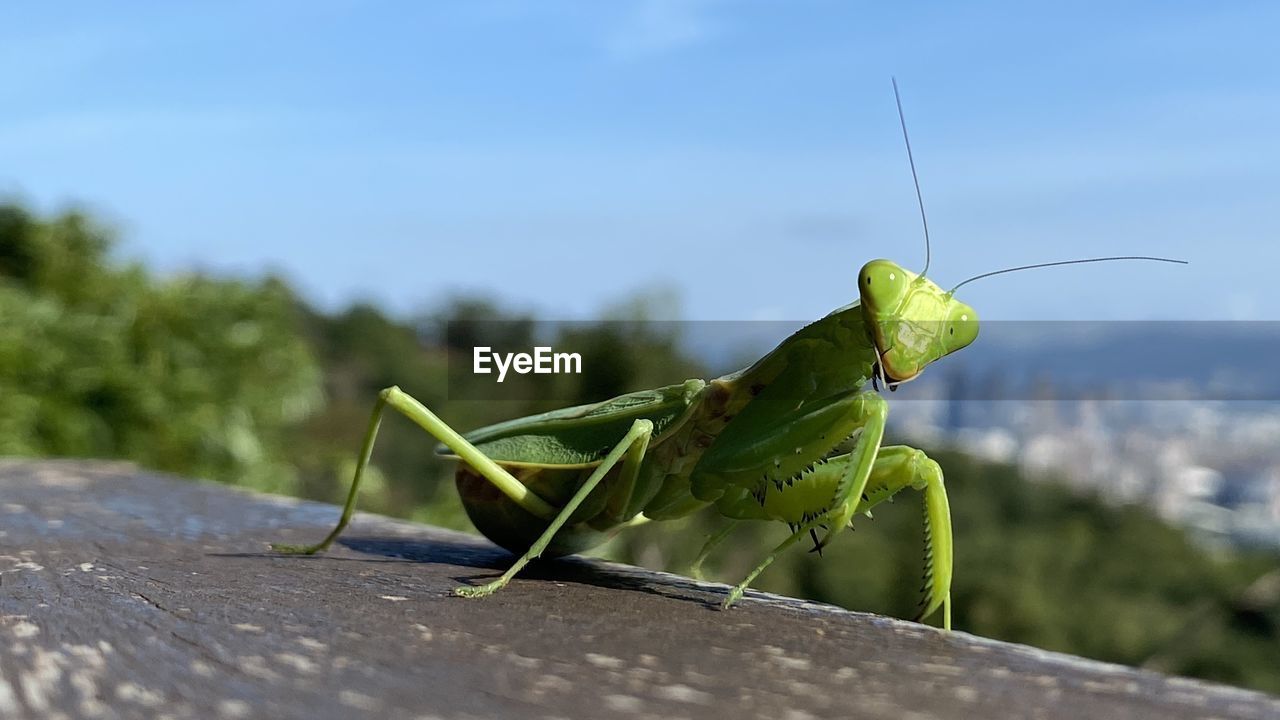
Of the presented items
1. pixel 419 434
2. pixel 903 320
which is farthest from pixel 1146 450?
pixel 903 320

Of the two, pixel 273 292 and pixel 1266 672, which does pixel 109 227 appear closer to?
pixel 273 292

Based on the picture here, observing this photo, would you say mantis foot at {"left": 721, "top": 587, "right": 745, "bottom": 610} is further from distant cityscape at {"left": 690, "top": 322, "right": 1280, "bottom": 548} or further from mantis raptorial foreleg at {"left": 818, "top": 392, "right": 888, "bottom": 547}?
distant cityscape at {"left": 690, "top": 322, "right": 1280, "bottom": 548}

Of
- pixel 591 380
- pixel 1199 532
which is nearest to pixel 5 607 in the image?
pixel 591 380
